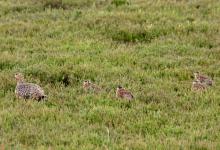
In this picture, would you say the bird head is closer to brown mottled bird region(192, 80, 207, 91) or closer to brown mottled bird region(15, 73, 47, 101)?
brown mottled bird region(15, 73, 47, 101)

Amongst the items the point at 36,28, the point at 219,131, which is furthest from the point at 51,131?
the point at 36,28

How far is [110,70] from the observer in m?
12.7

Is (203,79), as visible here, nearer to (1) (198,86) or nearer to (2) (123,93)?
(1) (198,86)

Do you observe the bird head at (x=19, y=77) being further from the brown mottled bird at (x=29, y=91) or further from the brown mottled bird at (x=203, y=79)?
the brown mottled bird at (x=203, y=79)

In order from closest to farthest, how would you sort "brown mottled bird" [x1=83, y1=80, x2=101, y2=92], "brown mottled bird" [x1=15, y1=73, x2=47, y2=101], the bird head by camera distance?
"brown mottled bird" [x1=15, y1=73, x2=47, y2=101] → "brown mottled bird" [x1=83, y1=80, x2=101, y2=92] → the bird head

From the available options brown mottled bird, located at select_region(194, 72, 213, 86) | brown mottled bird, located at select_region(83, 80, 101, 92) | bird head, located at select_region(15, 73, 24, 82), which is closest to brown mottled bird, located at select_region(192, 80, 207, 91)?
brown mottled bird, located at select_region(194, 72, 213, 86)

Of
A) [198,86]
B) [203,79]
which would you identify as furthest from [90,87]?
[203,79]

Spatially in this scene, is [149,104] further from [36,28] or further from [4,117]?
[36,28]

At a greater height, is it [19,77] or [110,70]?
[19,77]

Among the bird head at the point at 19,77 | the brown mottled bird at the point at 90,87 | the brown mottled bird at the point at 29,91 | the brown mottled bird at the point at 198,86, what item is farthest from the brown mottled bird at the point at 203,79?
the bird head at the point at 19,77

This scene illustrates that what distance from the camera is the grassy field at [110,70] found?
30.4 ft

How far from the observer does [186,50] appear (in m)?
14.4

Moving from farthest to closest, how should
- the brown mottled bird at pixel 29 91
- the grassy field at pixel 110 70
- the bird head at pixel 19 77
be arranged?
the bird head at pixel 19 77
the brown mottled bird at pixel 29 91
the grassy field at pixel 110 70

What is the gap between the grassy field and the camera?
9258 mm
